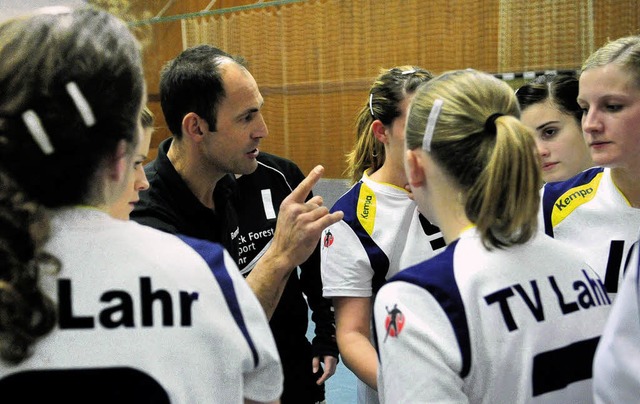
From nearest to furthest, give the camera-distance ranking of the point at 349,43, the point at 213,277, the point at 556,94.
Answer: the point at 213,277 < the point at 556,94 < the point at 349,43

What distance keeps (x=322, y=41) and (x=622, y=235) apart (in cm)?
700

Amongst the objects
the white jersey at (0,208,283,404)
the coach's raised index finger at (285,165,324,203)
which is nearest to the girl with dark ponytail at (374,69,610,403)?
the white jersey at (0,208,283,404)

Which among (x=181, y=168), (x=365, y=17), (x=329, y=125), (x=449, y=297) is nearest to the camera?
(x=449, y=297)

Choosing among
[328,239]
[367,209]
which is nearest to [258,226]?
[328,239]

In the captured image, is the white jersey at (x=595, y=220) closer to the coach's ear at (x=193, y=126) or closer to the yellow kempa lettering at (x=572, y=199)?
the yellow kempa lettering at (x=572, y=199)

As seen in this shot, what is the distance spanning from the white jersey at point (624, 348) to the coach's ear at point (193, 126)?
1743 millimetres

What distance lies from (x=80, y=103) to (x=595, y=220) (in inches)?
65.2

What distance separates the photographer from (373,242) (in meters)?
2.30

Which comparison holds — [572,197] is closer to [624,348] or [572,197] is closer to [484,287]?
[484,287]

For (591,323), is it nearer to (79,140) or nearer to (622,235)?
(622,235)

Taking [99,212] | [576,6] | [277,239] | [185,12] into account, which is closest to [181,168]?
[277,239]

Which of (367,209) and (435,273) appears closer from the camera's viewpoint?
(435,273)

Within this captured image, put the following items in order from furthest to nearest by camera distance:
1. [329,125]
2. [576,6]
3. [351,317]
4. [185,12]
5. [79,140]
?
[185,12], [329,125], [576,6], [351,317], [79,140]

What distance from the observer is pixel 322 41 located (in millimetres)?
8633
